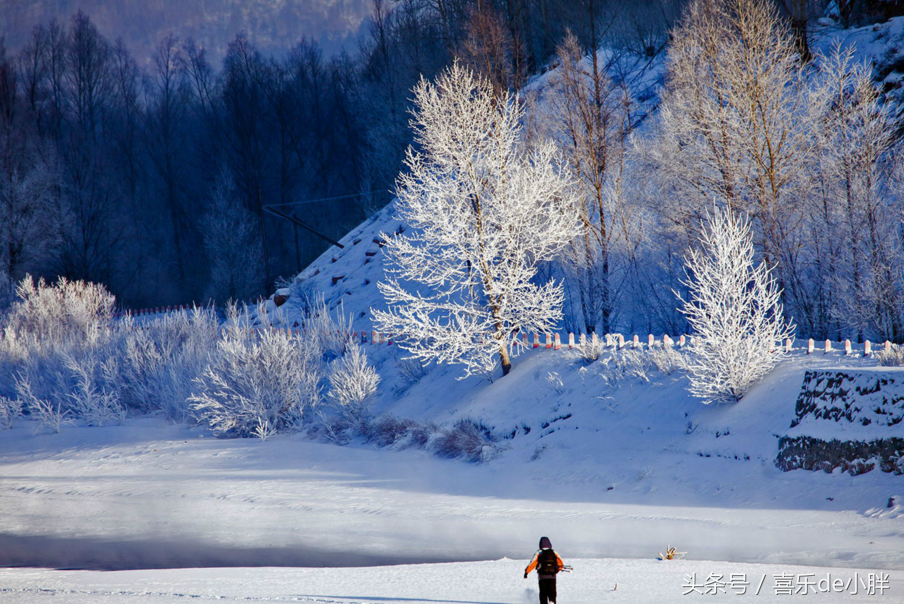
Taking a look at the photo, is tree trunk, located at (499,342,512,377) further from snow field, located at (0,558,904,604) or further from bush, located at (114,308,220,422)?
snow field, located at (0,558,904,604)

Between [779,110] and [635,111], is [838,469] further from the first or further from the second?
[635,111]

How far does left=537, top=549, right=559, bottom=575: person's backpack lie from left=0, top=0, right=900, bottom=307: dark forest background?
116 ft

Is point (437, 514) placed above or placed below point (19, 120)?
below

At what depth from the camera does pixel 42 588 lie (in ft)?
32.9

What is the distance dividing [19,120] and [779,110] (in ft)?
157

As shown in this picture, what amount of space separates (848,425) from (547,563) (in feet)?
27.3

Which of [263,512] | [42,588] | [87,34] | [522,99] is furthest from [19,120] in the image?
[42,588]

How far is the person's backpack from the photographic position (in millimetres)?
6145

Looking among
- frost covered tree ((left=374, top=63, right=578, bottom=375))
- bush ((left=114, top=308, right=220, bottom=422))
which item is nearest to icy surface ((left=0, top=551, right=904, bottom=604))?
frost covered tree ((left=374, top=63, right=578, bottom=375))

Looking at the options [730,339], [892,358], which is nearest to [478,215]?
[730,339]

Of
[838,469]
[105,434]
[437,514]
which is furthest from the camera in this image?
[105,434]

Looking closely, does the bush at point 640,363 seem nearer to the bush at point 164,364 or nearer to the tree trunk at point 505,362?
the tree trunk at point 505,362

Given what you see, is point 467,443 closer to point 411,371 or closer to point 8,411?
point 411,371

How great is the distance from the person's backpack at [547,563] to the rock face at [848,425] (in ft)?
26.2
